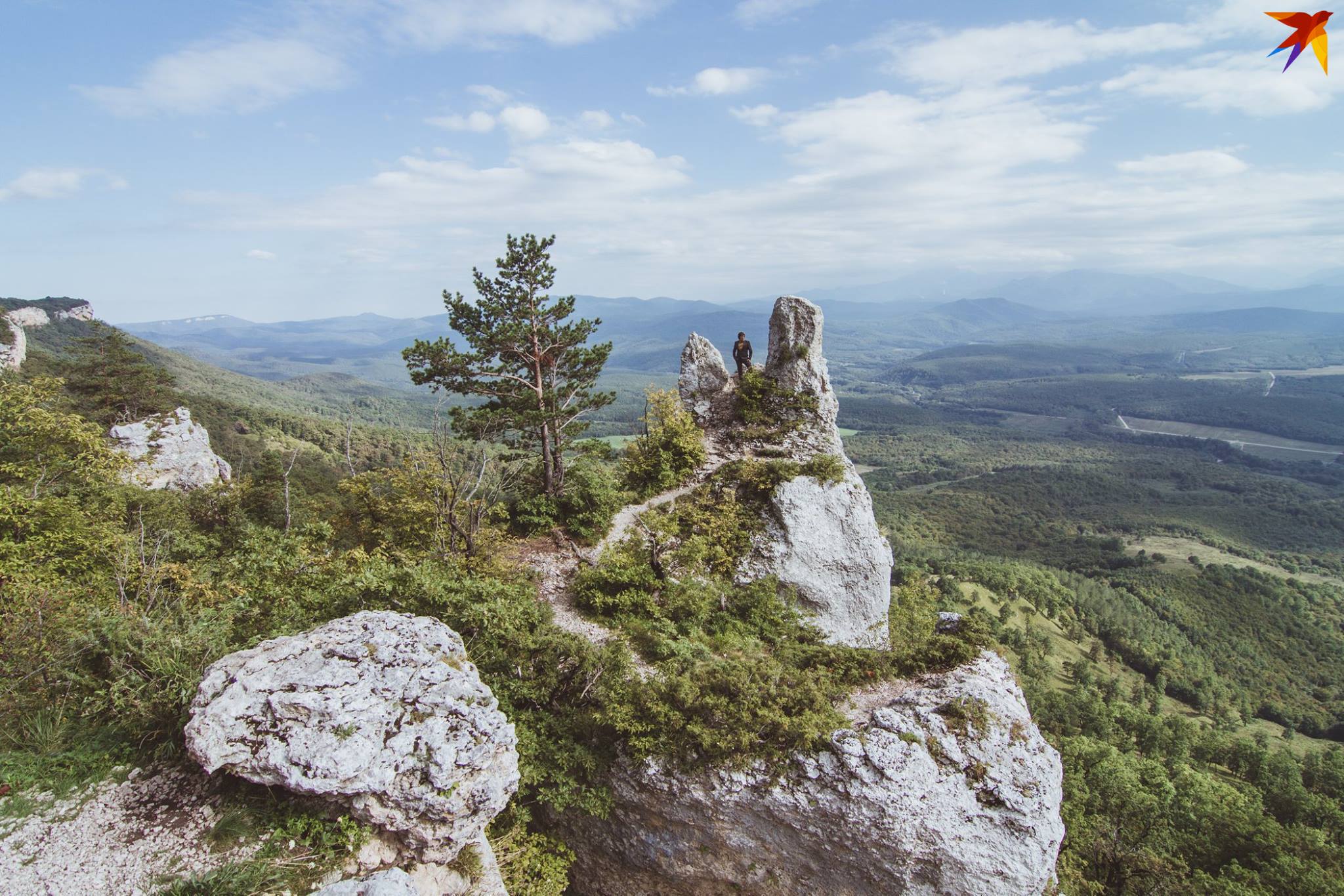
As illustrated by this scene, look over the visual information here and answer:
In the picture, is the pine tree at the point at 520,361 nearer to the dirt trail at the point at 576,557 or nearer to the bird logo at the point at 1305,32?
the dirt trail at the point at 576,557

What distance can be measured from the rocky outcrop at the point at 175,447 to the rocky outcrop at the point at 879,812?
135ft

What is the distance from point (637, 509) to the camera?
2130 cm

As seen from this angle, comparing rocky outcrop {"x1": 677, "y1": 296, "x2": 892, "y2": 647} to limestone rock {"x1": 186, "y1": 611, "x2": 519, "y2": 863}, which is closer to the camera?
limestone rock {"x1": 186, "y1": 611, "x2": 519, "y2": 863}

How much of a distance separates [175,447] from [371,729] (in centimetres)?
5205

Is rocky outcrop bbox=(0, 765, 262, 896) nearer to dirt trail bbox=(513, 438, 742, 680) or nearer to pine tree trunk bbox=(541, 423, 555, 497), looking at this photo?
dirt trail bbox=(513, 438, 742, 680)

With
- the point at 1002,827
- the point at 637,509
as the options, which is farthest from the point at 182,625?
the point at 1002,827

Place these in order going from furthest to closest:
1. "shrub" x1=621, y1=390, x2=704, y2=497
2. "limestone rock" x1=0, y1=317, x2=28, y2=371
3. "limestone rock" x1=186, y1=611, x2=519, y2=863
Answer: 1. "limestone rock" x1=0, y1=317, x2=28, y2=371
2. "shrub" x1=621, y1=390, x2=704, y2=497
3. "limestone rock" x1=186, y1=611, x2=519, y2=863

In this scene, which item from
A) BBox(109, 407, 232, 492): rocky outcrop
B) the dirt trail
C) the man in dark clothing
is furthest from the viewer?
BBox(109, 407, 232, 492): rocky outcrop

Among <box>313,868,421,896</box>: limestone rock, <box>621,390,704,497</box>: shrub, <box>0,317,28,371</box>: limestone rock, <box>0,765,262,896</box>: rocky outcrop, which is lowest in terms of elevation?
<box>313,868,421,896</box>: limestone rock

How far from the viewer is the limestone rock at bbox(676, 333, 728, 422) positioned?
25984 millimetres

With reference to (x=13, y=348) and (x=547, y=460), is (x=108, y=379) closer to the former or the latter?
(x=547, y=460)

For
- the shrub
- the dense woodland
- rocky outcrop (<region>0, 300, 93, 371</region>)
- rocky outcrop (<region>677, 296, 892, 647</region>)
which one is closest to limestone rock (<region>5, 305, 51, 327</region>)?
rocky outcrop (<region>0, 300, 93, 371</region>)

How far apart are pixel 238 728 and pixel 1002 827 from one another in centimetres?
1346

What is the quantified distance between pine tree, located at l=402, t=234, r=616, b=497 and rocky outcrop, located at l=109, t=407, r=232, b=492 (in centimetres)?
3053
